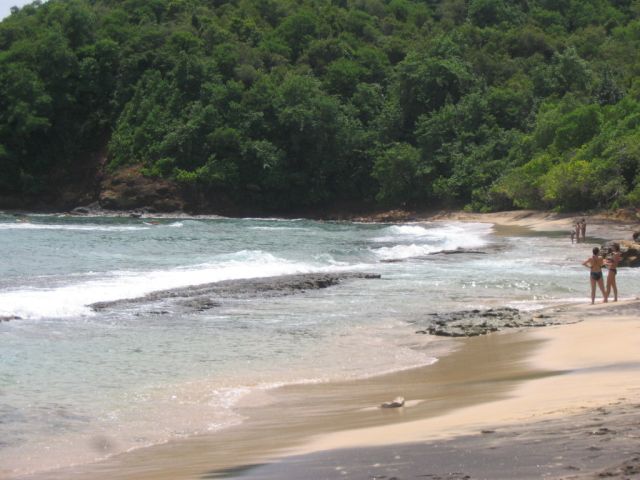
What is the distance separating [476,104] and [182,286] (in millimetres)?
47299

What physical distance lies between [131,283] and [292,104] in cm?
4697

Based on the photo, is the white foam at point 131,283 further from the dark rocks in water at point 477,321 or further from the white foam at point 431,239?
the dark rocks in water at point 477,321

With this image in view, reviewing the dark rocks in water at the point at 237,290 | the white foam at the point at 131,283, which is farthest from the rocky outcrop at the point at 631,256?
the white foam at the point at 131,283

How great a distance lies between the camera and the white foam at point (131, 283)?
1747 cm

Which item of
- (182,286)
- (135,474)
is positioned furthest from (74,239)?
(135,474)

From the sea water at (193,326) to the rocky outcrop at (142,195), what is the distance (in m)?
32.5

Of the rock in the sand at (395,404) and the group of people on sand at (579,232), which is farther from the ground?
the group of people on sand at (579,232)

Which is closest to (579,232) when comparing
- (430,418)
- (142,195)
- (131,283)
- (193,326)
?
(131,283)

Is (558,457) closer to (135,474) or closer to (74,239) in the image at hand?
(135,474)

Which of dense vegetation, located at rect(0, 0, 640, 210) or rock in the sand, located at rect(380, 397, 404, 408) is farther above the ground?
dense vegetation, located at rect(0, 0, 640, 210)

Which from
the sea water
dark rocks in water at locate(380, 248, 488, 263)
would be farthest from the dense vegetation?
the sea water

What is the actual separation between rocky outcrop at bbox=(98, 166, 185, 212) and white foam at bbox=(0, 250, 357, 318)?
37375mm

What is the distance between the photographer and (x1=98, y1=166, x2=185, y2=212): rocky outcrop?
67.1 m

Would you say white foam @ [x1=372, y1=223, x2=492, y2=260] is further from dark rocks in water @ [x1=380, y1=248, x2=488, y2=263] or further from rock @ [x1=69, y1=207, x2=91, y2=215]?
rock @ [x1=69, y1=207, x2=91, y2=215]
